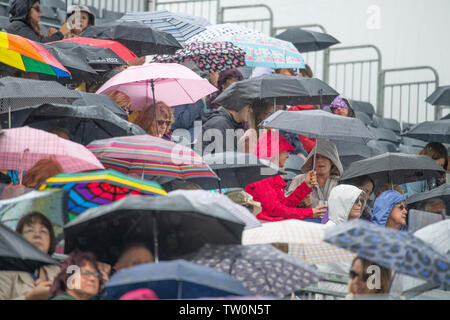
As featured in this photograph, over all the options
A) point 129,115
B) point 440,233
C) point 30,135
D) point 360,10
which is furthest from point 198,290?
point 360,10

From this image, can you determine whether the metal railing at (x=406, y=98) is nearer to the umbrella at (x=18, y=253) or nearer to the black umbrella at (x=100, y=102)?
the black umbrella at (x=100, y=102)

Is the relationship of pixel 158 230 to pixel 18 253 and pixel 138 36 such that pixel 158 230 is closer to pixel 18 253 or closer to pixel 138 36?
pixel 18 253

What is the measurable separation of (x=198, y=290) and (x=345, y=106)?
717 cm

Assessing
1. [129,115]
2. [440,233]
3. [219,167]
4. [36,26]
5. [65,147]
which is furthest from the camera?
[36,26]

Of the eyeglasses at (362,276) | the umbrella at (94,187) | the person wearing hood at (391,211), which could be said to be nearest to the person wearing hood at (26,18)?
the person wearing hood at (391,211)

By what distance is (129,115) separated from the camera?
9.52m

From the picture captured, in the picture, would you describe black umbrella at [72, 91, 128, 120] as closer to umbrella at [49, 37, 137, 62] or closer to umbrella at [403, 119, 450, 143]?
umbrella at [49, 37, 137, 62]

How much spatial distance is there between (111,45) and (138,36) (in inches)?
17.8

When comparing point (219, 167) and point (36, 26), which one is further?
point (36, 26)

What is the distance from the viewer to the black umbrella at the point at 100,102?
27.6 feet

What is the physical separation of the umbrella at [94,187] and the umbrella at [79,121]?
1.23 metres

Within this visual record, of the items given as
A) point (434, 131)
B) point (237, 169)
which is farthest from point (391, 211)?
point (434, 131)

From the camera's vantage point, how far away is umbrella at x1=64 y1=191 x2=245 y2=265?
532cm

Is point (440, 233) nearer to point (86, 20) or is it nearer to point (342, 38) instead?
point (86, 20)
